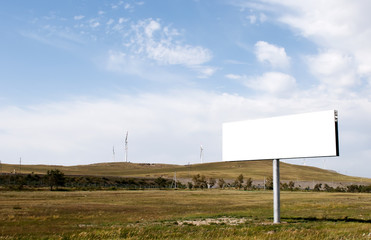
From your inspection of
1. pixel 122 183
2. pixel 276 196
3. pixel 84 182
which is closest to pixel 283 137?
pixel 276 196

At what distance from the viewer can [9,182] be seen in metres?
122

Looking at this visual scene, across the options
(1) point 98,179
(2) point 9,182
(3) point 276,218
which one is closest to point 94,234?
(3) point 276,218

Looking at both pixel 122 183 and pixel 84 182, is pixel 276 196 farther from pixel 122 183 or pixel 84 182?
pixel 122 183

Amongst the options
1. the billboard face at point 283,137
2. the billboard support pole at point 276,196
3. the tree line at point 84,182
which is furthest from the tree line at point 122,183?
the billboard support pole at point 276,196

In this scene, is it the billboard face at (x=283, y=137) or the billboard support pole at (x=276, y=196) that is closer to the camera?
the billboard face at (x=283, y=137)

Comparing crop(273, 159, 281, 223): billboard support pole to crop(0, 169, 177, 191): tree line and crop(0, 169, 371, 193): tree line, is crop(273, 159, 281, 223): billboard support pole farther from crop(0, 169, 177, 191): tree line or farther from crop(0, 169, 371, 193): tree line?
crop(0, 169, 177, 191): tree line

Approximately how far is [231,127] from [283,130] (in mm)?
5070

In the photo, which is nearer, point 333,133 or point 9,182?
point 333,133

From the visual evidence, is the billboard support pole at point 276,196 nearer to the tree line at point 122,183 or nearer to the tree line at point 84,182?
the tree line at point 122,183

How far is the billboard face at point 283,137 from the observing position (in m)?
28.7

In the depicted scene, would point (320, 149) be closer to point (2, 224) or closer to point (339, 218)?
point (339, 218)

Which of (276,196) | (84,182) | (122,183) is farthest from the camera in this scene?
(122,183)

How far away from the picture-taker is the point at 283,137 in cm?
3131

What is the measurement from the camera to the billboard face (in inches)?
1129
